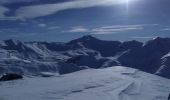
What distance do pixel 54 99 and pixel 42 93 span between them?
4.15 feet

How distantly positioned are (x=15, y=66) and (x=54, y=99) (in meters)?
180

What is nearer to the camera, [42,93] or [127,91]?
[42,93]

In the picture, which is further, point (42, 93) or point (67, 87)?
point (67, 87)

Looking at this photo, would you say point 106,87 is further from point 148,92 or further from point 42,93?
point 42,93

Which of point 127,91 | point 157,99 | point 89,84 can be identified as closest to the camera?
point 157,99

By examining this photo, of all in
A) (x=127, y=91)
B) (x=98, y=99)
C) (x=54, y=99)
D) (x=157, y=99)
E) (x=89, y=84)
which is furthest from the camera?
(x=89, y=84)

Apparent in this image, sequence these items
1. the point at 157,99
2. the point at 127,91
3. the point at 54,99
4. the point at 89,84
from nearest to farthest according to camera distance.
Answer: the point at 54,99 < the point at 157,99 < the point at 127,91 < the point at 89,84

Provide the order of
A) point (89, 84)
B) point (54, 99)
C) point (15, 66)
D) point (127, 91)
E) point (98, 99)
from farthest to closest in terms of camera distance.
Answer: point (15, 66), point (89, 84), point (127, 91), point (98, 99), point (54, 99)

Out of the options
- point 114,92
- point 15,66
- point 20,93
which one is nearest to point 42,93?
point 20,93

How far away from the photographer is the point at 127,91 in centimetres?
1500

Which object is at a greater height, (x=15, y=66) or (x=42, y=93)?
(x=42, y=93)

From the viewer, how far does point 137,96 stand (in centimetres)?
1408

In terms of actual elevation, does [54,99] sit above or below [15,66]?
above

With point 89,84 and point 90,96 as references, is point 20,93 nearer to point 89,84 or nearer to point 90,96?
point 90,96
